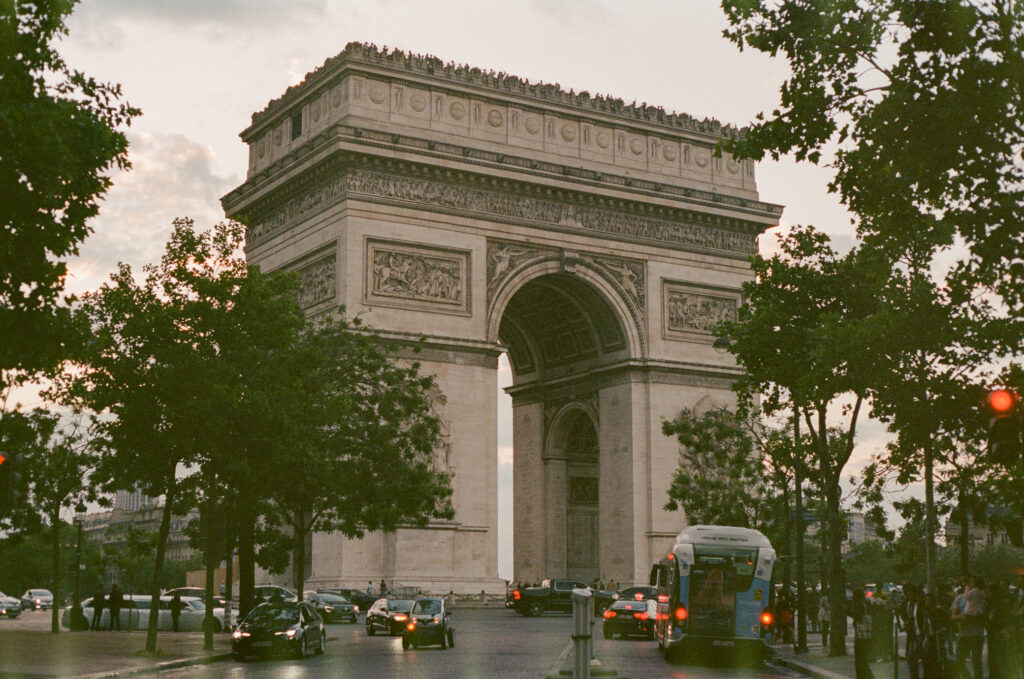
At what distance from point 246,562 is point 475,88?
24.3m

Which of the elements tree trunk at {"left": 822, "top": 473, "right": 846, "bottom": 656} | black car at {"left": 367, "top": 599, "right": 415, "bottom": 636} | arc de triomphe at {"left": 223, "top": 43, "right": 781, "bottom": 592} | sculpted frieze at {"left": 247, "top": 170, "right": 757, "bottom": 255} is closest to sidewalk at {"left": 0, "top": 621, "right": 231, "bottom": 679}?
black car at {"left": 367, "top": 599, "right": 415, "bottom": 636}

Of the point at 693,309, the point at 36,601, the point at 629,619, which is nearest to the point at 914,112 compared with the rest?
the point at 629,619

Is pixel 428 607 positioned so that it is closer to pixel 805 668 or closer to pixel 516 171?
pixel 805 668

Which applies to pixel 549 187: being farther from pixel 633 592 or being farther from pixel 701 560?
pixel 701 560

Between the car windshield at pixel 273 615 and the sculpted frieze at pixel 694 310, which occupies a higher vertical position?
the sculpted frieze at pixel 694 310

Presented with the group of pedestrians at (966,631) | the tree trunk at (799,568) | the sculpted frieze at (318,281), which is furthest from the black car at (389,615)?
the group of pedestrians at (966,631)

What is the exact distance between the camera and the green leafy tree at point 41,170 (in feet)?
60.3

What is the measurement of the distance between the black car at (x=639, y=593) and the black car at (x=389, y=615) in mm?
7391

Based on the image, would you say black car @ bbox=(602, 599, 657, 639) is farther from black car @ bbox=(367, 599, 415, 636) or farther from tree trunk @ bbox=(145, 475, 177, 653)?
tree trunk @ bbox=(145, 475, 177, 653)

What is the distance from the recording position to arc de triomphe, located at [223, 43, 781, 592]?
55.3 metres

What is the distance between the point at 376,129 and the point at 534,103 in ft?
26.1

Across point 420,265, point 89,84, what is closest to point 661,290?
point 420,265

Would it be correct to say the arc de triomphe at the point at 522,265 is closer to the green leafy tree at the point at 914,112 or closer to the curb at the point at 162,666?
the curb at the point at 162,666

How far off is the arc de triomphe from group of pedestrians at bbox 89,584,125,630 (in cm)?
757
